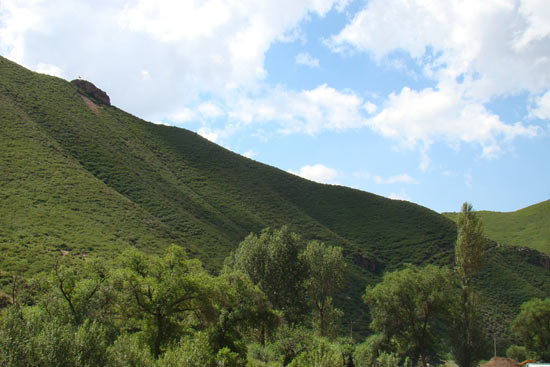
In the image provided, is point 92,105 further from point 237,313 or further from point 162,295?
point 162,295

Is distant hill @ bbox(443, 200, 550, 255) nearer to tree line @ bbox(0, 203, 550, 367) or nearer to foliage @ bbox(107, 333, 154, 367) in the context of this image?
tree line @ bbox(0, 203, 550, 367)

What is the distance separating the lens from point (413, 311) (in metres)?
40.1

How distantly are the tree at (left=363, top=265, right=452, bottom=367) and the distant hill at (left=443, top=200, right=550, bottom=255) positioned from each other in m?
77.5

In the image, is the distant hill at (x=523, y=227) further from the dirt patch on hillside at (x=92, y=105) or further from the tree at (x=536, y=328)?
the dirt patch on hillside at (x=92, y=105)

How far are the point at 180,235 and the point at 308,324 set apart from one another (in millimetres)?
23732

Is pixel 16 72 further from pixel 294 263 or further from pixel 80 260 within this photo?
pixel 294 263

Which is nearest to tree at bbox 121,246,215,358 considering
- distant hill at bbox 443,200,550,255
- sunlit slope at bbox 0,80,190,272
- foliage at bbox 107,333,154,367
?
foliage at bbox 107,333,154,367

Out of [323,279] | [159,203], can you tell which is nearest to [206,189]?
[159,203]

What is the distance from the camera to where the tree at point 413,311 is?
39.2 meters

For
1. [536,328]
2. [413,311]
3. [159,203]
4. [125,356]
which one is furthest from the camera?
[159,203]

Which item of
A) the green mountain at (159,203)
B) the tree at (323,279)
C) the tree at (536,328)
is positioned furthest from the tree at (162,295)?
the tree at (536,328)

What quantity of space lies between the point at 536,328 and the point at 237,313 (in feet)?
161

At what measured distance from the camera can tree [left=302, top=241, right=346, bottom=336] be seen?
44188mm

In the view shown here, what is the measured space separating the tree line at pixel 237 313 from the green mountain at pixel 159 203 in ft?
36.7
